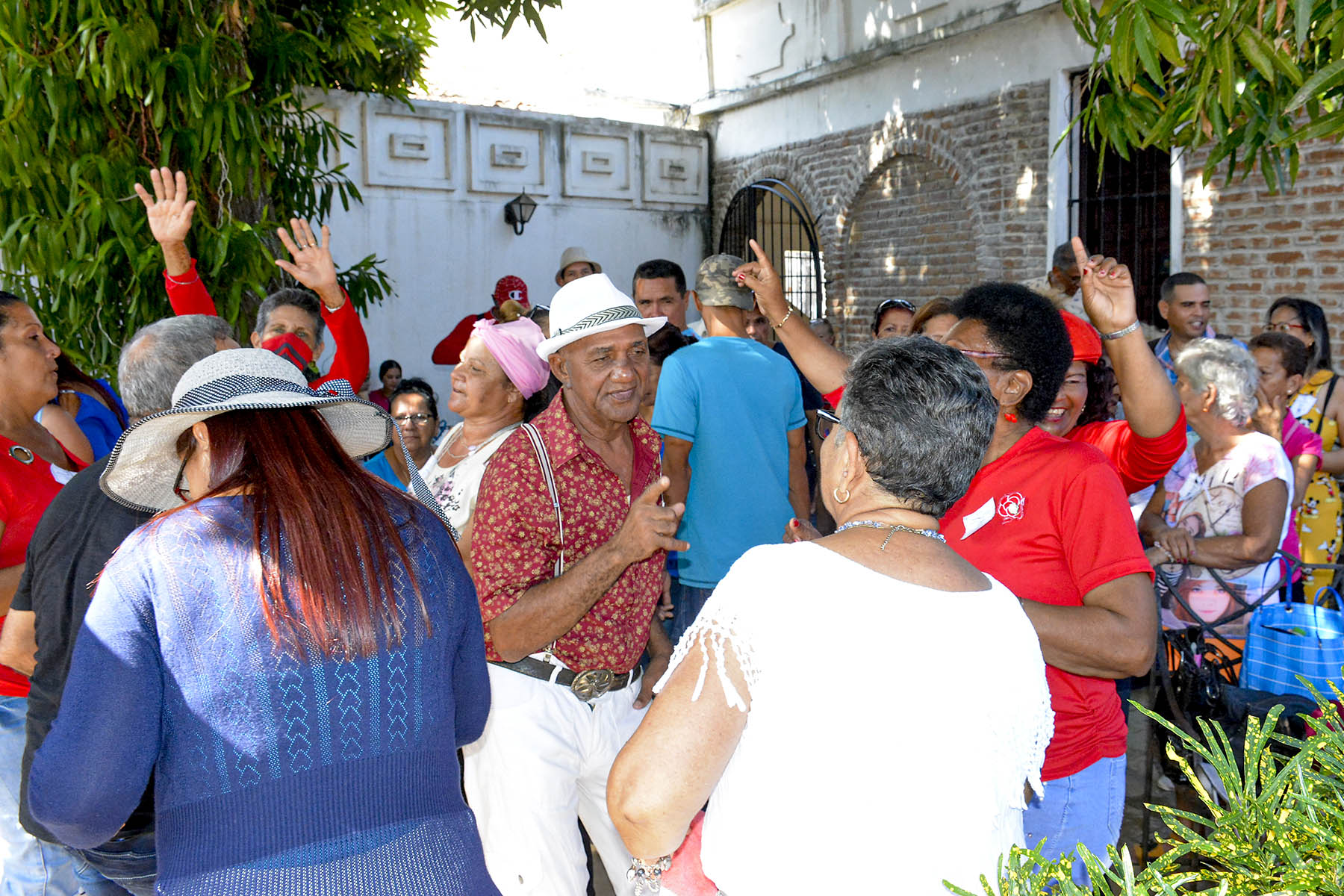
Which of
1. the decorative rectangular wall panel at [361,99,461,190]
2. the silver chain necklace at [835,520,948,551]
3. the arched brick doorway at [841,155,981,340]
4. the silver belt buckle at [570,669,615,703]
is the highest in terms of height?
the decorative rectangular wall panel at [361,99,461,190]

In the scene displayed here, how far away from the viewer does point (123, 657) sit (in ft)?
5.31

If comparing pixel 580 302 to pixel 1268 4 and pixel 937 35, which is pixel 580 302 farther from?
pixel 937 35

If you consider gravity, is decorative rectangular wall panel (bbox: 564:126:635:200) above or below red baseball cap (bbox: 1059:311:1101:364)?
above

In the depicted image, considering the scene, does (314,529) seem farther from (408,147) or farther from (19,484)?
(408,147)

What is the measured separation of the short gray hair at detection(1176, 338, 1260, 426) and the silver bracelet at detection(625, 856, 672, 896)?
2975 mm

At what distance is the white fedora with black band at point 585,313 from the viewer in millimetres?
2877

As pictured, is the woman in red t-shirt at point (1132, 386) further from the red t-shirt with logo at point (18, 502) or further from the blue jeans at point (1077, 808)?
the red t-shirt with logo at point (18, 502)

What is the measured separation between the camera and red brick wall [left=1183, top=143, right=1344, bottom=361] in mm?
6672

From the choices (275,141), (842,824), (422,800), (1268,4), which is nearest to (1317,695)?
(842,824)

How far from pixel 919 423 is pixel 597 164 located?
1098cm

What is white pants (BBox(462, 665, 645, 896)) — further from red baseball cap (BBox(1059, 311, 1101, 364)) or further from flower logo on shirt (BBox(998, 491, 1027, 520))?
red baseball cap (BBox(1059, 311, 1101, 364))

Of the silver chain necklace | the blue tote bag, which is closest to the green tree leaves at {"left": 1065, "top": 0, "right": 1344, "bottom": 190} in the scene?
the silver chain necklace

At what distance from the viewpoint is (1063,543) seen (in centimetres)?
224

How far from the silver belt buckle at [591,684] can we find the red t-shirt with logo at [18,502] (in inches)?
53.6
